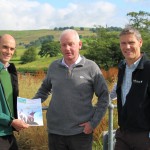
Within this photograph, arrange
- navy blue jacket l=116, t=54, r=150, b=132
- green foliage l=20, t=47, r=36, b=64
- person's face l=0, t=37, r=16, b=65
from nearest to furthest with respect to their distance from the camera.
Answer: navy blue jacket l=116, t=54, r=150, b=132 → person's face l=0, t=37, r=16, b=65 → green foliage l=20, t=47, r=36, b=64

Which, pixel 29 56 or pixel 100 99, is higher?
pixel 100 99

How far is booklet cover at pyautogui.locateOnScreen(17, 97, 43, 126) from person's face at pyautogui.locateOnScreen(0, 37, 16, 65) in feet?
1.50

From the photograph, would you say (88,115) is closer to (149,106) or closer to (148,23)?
(149,106)

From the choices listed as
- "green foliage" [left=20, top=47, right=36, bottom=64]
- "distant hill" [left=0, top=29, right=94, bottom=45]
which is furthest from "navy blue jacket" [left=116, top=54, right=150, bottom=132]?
"distant hill" [left=0, top=29, right=94, bottom=45]

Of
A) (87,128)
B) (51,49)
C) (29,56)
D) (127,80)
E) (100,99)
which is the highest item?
(127,80)

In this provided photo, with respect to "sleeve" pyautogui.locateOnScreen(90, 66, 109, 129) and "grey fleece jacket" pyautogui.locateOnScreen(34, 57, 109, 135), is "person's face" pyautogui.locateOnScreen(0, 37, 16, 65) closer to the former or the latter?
"grey fleece jacket" pyautogui.locateOnScreen(34, 57, 109, 135)

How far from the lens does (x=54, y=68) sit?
4336mm

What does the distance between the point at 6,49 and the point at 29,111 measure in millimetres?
734

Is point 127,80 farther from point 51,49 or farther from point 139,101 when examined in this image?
point 51,49

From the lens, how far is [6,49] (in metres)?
4.02

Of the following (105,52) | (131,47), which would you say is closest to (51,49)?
(105,52)

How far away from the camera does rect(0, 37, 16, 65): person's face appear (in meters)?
4.02

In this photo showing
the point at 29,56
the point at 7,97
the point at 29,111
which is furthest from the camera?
the point at 29,56

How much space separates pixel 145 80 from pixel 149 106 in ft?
0.88
